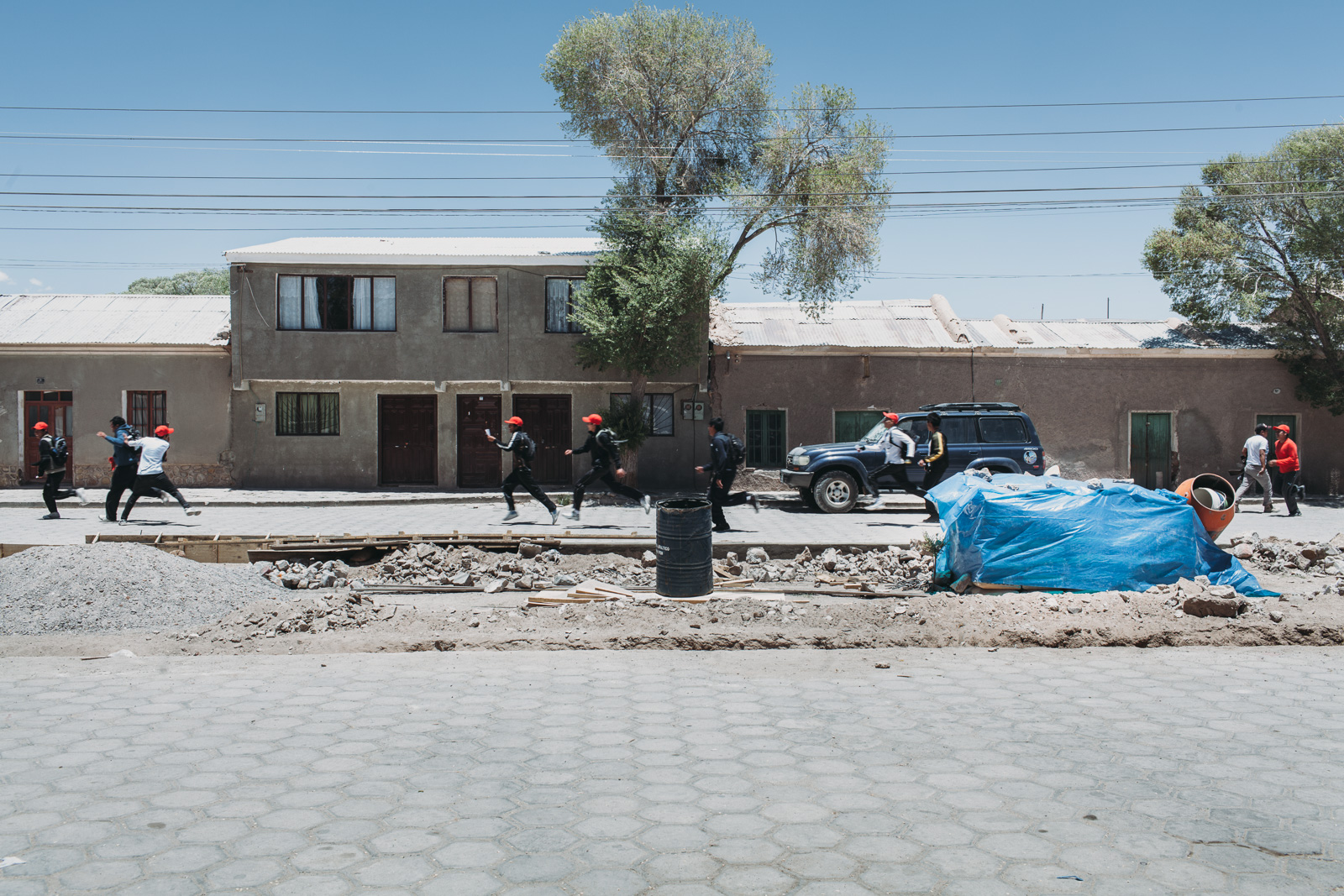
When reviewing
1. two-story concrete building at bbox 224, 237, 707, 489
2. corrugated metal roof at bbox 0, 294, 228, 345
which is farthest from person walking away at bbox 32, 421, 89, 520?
corrugated metal roof at bbox 0, 294, 228, 345

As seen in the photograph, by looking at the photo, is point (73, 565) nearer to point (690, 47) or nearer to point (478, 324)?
point (478, 324)

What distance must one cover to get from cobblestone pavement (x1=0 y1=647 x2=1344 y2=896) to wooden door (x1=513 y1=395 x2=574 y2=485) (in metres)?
15.9

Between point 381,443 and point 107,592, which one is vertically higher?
point 381,443

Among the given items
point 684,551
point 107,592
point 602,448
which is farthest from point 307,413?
point 684,551

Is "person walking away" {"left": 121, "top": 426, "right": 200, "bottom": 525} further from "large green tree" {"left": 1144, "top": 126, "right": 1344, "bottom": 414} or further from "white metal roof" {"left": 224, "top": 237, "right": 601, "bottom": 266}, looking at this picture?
"large green tree" {"left": 1144, "top": 126, "right": 1344, "bottom": 414}

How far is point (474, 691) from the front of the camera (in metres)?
5.90

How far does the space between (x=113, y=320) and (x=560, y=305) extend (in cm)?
1144

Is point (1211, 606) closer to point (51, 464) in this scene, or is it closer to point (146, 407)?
point (51, 464)

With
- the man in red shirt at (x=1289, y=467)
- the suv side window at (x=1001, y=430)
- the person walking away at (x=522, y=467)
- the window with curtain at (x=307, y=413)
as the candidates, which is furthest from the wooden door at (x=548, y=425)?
the man in red shirt at (x=1289, y=467)

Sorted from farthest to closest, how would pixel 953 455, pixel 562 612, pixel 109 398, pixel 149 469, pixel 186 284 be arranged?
pixel 186 284 < pixel 109 398 < pixel 953 455 < pixel 149 469 < pixel 562 612

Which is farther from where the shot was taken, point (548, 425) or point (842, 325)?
point (842, 325)

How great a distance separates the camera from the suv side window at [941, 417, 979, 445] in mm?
16938

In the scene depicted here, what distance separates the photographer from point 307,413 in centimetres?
2208

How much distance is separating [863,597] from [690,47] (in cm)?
1583
